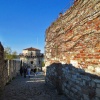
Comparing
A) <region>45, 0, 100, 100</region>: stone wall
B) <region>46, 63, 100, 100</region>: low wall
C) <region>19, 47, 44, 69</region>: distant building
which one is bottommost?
<region>46, 63, 100, 100</region>: low wall

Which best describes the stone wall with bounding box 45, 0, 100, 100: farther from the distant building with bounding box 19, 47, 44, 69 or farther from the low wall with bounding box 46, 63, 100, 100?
the distant building with bounding box 19, 47, 44, 69

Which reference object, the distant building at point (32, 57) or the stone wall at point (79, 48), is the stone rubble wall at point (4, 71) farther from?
the distant building at point (32, 57)

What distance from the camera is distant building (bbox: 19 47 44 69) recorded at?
55.9 metres

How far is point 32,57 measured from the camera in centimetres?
5703

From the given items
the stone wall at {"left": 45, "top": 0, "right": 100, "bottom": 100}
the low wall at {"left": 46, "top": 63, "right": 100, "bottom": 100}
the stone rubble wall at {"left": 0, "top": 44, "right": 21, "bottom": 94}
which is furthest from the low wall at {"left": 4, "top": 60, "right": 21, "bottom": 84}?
the stone wall at {"left": 45, "top": 0, "right": 100, "bottom": 100}

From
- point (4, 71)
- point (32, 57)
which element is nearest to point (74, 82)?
point (4, 71)

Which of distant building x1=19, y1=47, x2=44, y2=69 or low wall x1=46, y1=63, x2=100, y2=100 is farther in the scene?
distant building x1=19, y1=47, x2=44, y2=69

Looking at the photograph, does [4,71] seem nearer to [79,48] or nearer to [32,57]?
[79,48]

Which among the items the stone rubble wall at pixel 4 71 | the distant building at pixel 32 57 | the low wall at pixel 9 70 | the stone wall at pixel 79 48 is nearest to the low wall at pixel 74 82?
the stone wall at pixel 79 48

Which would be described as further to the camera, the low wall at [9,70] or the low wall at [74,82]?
the low wall at [9,70]

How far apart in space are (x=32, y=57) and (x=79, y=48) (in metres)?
49.3

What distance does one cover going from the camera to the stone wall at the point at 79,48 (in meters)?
6.88

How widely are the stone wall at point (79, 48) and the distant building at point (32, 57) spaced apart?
4370 centimetres

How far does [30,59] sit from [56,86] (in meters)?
45.3
